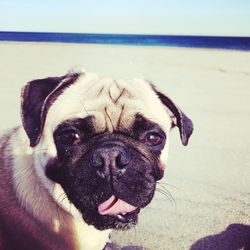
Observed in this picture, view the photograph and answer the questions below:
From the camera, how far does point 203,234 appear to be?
4.09ft

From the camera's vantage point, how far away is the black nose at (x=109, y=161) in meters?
0.85

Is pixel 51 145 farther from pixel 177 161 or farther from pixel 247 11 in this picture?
pixel 247 11

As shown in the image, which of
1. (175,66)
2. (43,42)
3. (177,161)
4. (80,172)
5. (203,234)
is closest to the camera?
(80,172)

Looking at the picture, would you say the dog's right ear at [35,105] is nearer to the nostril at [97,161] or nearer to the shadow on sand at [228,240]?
the nostril at [97,161]

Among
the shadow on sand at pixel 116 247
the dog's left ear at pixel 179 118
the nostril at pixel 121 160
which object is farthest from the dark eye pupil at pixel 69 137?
the shadow on sand at pixel 116 247

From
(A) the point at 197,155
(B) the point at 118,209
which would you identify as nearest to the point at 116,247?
(B) the point at 118,209

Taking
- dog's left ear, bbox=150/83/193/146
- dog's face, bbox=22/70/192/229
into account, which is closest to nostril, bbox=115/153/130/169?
dog's face, bbox=22/70/192/229

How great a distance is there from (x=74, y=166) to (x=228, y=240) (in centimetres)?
57

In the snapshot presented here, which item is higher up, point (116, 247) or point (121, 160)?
point (121, 160)

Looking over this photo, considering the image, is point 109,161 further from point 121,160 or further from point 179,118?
point 179,118

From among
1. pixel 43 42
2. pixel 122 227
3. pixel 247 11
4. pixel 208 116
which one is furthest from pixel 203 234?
pixel 43 42

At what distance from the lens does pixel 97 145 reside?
891 mm

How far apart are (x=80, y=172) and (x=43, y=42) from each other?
311 cm

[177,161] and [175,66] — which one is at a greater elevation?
[177,161]
